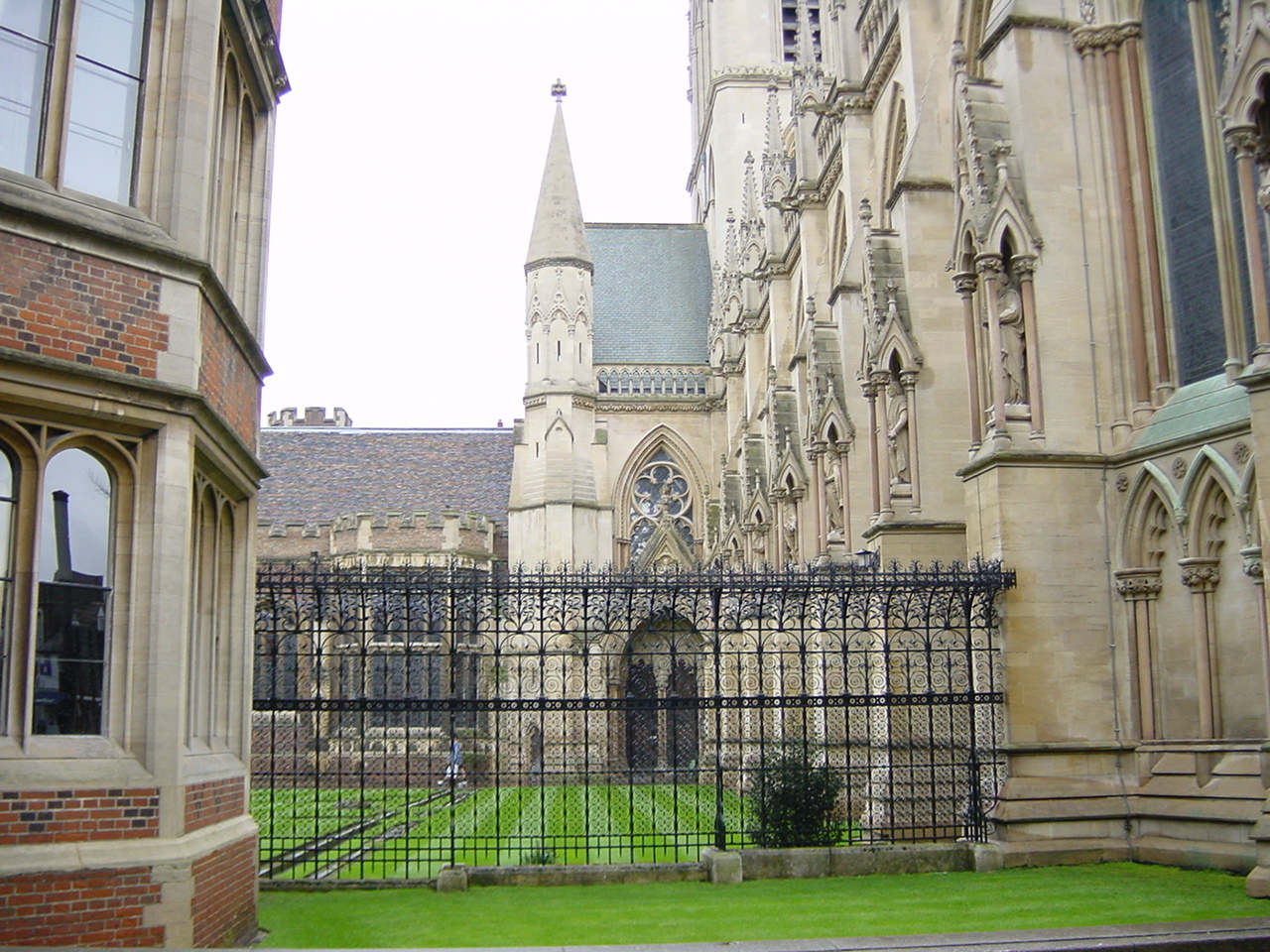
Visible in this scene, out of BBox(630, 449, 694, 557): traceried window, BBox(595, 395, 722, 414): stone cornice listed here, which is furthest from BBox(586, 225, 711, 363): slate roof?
BBox(630, 449, 694, 557): traceried window

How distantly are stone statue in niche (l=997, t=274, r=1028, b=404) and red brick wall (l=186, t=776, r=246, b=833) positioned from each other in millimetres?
8545

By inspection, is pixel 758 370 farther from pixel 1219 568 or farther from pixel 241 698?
pixel 241 698

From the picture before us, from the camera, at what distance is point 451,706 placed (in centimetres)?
1238


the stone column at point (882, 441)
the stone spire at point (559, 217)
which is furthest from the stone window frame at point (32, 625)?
the stone spire at point (559, 217)

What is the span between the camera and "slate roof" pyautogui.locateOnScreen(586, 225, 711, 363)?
1848 inches

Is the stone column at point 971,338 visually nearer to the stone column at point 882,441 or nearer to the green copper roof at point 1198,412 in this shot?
the green copper roof at point 1198,412

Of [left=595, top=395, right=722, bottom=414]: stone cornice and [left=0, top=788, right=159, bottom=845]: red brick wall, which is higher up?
[left=595, top=395, right=722, bottom=414]: stone cornice

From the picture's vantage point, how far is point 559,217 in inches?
1674

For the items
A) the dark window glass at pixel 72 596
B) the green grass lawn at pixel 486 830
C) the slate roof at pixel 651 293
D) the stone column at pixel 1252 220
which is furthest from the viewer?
the slate roof at pixel 651 293

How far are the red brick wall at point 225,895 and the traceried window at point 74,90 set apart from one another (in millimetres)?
4505

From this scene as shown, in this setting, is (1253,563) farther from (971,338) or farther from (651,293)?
(651,293)

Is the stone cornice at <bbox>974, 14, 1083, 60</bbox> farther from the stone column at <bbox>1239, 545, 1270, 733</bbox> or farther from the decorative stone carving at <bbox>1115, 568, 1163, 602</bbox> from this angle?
the stone column at <bbox>1239, 545, 1270, 733</bbox>

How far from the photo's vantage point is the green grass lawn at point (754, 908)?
31.0ft

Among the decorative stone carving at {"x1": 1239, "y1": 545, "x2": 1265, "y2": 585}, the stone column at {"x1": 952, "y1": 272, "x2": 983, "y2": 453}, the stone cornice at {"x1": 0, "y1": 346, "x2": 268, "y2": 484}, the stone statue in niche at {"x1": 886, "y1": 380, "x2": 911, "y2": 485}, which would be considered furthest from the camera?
the stone statue in niche at {"x1": 886, "y1": 380, "x2": 911, "y2": 485}
